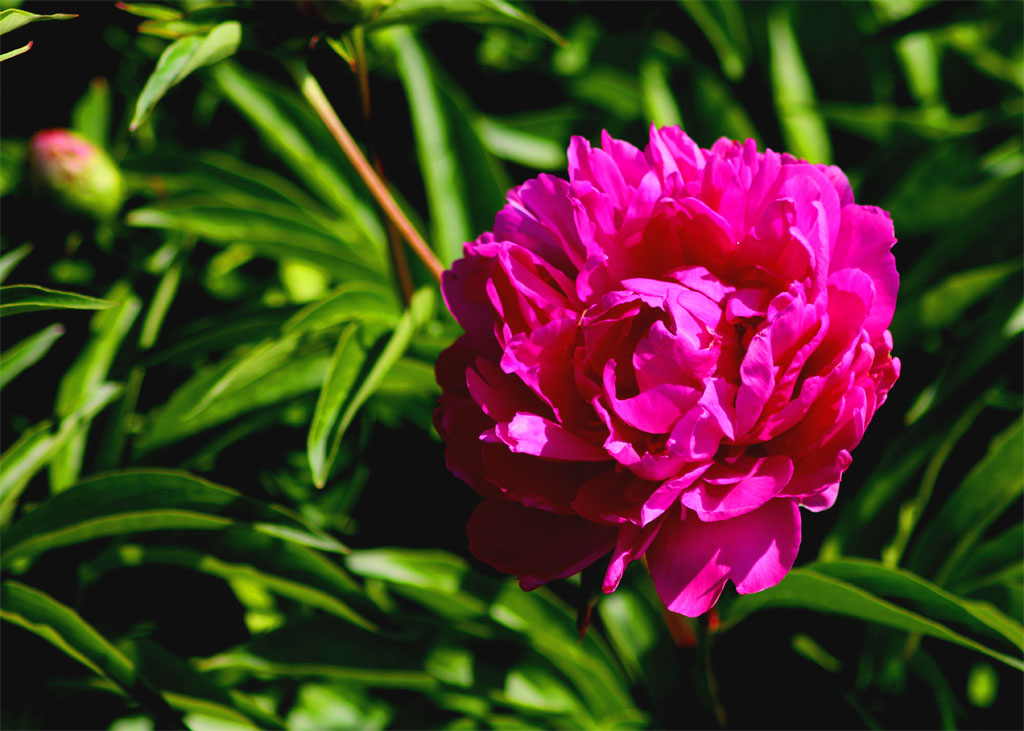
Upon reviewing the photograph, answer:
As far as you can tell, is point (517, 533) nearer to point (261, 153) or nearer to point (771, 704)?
point (771, 704)

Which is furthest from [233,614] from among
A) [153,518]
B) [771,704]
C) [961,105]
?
[961,105]

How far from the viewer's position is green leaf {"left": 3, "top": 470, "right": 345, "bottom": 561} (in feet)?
2.31

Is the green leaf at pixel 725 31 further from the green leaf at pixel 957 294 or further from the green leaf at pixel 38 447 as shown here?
the green leaf at pixel 38 447

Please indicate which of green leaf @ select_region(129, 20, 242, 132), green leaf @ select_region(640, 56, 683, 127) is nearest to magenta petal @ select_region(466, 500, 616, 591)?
green leaf @ select_region(129, 20, 242, 132)

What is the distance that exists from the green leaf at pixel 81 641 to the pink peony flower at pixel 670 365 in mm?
339

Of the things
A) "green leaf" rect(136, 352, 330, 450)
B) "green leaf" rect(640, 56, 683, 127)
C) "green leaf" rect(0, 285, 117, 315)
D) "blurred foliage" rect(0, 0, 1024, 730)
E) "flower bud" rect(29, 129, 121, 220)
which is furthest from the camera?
"green leaf" rect(640, 56, 683, 127)

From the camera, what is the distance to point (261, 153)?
4.25 ft

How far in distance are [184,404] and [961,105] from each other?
1194 millimetres

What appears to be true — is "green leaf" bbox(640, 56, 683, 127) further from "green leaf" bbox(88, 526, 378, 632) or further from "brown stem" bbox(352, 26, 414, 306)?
"green leaf" bbox(88, 526, 378, 632)

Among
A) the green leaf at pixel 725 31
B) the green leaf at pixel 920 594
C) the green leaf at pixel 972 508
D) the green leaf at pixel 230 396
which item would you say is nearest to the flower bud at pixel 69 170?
the green leaf at pixel 230 396

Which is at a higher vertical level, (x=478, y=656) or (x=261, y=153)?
(x=261, y=153)

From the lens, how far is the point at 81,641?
704 mm

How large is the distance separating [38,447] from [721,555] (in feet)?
2.25

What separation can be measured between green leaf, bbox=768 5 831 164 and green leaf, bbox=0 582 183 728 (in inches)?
38.1
